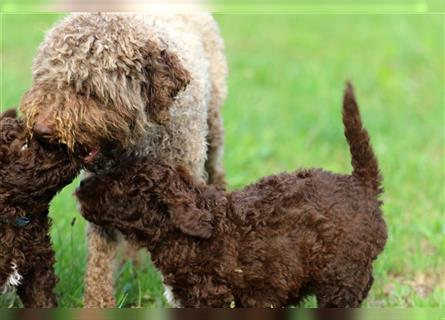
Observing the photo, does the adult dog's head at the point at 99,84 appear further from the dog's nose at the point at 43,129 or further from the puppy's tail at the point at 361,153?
the puppy's tail at the point at 361,153

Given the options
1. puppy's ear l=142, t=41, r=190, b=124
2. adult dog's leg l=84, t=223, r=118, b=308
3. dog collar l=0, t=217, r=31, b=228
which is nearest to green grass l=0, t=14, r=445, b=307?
adult dog's leg l=84, t=223, r=118, b=308

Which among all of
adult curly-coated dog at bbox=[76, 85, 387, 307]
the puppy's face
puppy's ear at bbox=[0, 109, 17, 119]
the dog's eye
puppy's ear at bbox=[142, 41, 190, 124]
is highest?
puppy's ear at bbox=[142, 41, 190, 124]

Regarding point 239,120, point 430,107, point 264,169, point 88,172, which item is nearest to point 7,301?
point 88,172

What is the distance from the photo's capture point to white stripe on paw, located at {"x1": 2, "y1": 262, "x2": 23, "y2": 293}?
5.22 metres

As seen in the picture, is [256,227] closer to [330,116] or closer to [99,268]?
[99,268]

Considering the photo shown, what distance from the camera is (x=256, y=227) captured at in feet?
17.4

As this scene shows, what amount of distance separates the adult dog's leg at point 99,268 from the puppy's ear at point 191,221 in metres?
1.15

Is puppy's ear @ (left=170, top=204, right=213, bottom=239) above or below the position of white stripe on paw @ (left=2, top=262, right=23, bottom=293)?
above

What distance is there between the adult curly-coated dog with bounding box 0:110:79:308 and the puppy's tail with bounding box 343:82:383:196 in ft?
5.48

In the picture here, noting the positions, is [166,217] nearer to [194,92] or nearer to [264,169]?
[194,92]

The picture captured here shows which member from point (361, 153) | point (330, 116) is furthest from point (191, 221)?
point (330, 116)

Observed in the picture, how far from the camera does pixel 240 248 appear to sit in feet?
17.2

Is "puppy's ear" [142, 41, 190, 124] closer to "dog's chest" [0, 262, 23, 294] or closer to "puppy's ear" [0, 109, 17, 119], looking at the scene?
"puppy's ear" [0, 109, 17, 119]

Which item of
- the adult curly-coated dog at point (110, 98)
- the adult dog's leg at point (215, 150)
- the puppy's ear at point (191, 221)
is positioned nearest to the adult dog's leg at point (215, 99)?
the adult dog's leg at point (215, 150)
